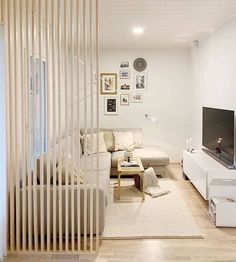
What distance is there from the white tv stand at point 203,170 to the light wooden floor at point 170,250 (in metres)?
0.68

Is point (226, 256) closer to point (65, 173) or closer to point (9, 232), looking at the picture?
point (65, 173)

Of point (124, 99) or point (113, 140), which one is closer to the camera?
point (113, 140)

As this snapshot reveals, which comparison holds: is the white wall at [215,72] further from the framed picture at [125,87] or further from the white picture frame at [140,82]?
the framed picture at [125,87]

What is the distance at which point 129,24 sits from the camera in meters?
5.21

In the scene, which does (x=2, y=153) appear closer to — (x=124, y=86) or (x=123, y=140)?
(x=123, y=140)

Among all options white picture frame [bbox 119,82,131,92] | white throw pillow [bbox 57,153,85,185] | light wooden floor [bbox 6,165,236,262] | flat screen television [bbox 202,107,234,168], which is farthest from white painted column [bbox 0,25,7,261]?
white picture frame [bbox 119,82,131,92]

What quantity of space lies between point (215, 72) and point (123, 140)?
2.29m

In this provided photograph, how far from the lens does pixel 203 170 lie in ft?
15.8

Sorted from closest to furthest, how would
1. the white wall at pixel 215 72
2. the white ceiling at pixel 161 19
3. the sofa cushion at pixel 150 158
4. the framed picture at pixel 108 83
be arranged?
the white ceiling at pixel 161 19
the white wall at pixel 215 72
the sofa cushion at pixel 150 158
the framed picture at pixel 108 83

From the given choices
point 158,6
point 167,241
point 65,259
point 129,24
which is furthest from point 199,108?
point 65,259

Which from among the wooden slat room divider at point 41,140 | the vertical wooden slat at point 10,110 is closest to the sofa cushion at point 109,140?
the wooden slat room divider at point 41,140

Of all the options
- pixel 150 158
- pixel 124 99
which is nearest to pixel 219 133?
pixel 150 158

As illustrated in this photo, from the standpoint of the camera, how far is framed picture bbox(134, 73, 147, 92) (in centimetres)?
762

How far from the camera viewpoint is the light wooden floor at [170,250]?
10.8 feet
